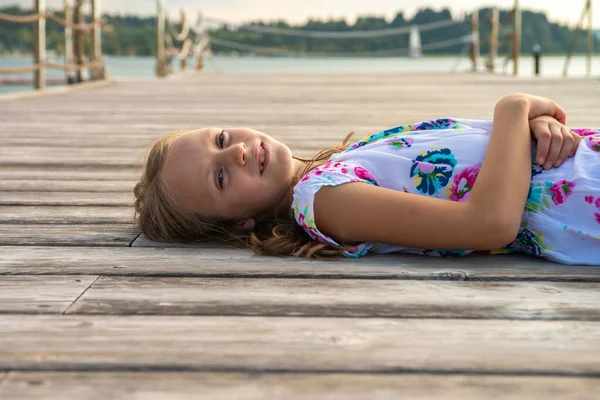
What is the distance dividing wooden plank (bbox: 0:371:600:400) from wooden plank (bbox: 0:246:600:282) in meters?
0.39

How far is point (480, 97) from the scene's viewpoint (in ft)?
16.5

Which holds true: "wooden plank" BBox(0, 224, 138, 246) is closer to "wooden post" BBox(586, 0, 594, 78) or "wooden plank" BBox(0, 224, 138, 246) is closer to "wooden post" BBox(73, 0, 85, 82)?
"wooden post" BBox(73, 0, 85, 82)

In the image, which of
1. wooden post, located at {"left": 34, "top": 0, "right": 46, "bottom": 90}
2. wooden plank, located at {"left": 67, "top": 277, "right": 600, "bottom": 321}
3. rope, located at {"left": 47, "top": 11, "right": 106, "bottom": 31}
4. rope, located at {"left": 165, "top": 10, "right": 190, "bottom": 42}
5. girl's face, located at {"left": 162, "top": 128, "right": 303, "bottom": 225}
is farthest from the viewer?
rope, located at {"left": 165, "top": 10, "right": 190, "bottom": 42}

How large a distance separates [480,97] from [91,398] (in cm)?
466

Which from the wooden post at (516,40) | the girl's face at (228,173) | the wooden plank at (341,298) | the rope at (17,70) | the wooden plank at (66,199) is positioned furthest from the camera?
the wooden post at (516,40)

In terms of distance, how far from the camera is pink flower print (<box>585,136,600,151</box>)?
1.32 m

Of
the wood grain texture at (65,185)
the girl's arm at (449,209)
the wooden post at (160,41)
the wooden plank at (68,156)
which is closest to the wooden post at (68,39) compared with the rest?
the wooden post at (160,41)

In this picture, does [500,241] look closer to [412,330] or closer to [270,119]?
[412,330]

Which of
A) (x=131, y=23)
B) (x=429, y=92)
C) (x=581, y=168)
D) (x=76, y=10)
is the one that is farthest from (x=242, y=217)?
(x=131, y=23)

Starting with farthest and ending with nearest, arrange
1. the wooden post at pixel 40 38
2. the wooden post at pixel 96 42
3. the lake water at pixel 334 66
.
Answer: the lake water at pixel 334 66
the wooden post at pixel 96 42
the wooden post at pixel 40 38

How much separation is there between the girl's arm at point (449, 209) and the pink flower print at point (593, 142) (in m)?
0.14

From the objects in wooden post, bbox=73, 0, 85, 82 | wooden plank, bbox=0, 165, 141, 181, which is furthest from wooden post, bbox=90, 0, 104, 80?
wooden plank, bbox=0, 165, 141, 181

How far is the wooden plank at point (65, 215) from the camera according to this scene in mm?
1604

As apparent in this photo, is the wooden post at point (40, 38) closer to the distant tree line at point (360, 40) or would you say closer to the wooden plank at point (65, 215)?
the wooden plank at point (65, 215)
